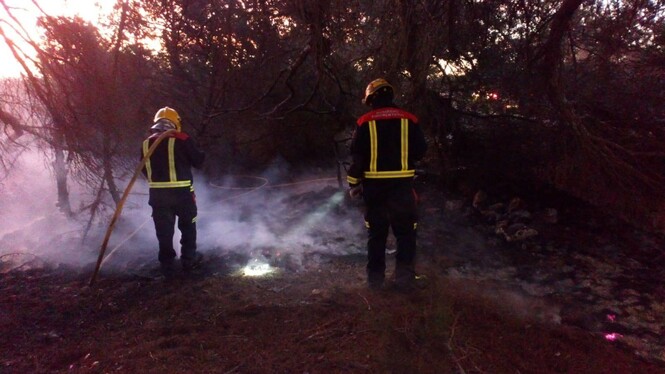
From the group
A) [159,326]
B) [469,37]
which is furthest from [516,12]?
[159,326]

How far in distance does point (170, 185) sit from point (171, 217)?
0.43 metres

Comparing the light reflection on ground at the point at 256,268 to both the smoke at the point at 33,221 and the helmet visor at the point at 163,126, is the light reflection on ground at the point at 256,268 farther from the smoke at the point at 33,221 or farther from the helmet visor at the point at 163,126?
the smoke at the point at 33,221

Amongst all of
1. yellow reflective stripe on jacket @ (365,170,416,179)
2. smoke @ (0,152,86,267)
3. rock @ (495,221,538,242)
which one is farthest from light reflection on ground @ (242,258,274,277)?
rock @ (495,221,538,242)

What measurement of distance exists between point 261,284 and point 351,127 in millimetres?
4963

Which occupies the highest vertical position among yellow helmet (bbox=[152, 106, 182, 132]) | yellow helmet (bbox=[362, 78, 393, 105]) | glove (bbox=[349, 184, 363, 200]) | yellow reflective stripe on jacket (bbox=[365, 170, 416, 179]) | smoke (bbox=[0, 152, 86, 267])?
yellow helmet (bbox=[362, 78, 393, 105])

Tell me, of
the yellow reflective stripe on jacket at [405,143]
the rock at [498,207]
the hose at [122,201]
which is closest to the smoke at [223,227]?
the hose at [122,201]

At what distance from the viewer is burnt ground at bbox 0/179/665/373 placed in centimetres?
289

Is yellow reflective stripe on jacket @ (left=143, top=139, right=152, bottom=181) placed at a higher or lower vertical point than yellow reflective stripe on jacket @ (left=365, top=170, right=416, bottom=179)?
higher

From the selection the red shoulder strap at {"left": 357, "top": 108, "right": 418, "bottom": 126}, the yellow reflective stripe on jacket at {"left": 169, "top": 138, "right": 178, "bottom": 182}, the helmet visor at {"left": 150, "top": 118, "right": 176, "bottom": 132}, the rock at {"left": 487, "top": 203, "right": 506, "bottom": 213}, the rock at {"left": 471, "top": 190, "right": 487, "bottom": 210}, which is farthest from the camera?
the rock at {"left": 471, "top": 190, "right": 487, "bottom": 210}

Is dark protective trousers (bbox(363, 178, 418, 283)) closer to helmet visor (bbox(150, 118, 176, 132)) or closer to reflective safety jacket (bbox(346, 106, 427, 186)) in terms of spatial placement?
reflective safety jacket (bbox(346, 106, 427, 186))

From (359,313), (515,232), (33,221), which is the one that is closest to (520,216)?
(515,232)

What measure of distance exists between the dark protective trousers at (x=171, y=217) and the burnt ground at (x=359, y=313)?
1.03 feet

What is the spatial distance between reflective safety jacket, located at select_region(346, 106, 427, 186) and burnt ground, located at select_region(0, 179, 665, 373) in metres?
1.22

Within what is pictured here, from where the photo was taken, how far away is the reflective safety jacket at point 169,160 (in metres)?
4.63
